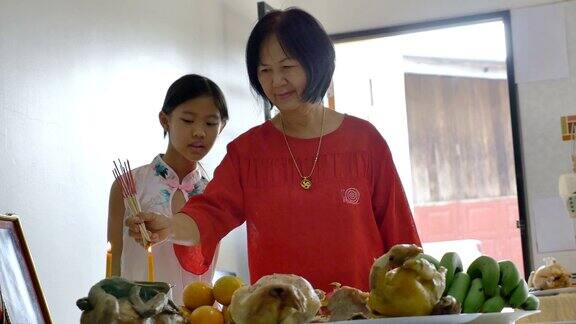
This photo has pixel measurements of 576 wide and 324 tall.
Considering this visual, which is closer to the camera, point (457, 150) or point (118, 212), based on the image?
point (118, 212)

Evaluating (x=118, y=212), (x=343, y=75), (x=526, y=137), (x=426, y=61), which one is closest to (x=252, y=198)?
(x=118, y=212)

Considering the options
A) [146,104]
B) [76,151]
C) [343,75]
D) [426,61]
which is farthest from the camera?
[426,61]

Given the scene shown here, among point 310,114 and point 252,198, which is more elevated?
point 310,114

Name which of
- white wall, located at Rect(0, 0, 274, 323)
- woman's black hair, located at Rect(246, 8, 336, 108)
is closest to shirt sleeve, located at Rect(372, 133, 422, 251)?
woman's black hair, located at Rect(246, 8, 336, 108)

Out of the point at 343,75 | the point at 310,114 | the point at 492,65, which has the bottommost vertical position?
the point at 310,114

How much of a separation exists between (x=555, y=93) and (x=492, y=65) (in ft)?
26.9

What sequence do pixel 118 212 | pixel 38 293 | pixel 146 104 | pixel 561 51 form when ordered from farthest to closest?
pixel 561 51 → pixel 146 104 → pixel 118 212 → pixel 38 293

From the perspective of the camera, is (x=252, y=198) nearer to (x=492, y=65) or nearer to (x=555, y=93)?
(x=555, y=93)

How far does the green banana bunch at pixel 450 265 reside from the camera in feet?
3.04

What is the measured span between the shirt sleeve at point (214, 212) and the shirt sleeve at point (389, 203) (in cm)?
25

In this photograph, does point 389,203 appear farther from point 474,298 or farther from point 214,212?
point 474,298

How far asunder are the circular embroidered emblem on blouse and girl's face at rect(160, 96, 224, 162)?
0.69 m

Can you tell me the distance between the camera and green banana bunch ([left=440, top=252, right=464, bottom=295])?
93cm

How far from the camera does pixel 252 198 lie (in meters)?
1.53
